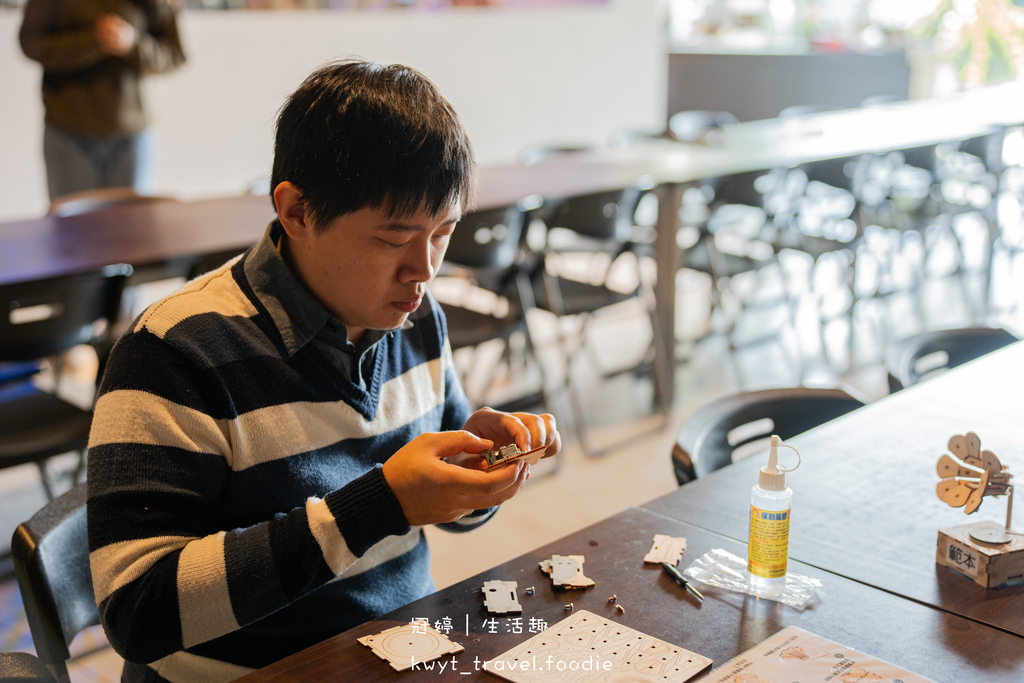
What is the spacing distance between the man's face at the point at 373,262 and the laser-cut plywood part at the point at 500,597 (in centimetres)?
33

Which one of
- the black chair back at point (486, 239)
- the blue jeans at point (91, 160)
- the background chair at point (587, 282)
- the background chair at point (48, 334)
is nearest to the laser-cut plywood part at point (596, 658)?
the background chair at point (48, 334)

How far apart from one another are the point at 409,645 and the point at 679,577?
0.34m

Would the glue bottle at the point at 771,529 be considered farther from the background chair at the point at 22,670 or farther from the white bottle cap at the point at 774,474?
the background chair at the point at 22,670

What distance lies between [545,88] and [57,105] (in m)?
3.81

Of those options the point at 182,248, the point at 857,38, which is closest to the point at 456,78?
the point at 182,248

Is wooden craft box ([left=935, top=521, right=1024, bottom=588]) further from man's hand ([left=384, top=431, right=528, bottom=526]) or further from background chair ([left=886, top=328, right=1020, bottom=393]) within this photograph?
background chair ([left=886, top=328, right=1020, bottom=393])

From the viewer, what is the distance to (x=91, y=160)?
3910 mm

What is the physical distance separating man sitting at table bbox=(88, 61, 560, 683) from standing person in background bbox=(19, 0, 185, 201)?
3068 mm

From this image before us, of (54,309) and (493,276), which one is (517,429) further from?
(493,276)

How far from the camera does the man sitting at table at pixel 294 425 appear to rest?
97 centimetres

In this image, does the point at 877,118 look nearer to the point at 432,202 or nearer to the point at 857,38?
the point at 857,38

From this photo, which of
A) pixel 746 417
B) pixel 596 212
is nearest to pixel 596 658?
pixel 746 417

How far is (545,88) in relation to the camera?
6.84 m

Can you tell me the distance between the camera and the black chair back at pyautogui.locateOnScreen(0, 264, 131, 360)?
7.25 ft
